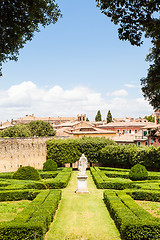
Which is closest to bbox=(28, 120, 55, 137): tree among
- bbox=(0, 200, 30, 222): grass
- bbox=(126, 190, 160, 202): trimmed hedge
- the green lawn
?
the green lawn

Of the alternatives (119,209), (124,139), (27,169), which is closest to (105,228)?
(119,209)

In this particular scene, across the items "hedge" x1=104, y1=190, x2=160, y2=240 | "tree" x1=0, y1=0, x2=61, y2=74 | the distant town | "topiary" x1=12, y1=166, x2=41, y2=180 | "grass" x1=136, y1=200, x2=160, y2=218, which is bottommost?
"grass" x1=136, y1=200, x2=160, y2=218

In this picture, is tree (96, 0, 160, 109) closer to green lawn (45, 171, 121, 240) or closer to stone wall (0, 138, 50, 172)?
green lawn (45, 171, 121, 240)

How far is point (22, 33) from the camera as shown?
25.2 ft

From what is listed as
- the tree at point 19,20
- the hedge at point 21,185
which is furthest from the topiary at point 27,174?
the tree at point 19,20

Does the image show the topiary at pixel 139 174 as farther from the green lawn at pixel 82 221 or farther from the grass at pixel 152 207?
the green lawn at pixel 82 221

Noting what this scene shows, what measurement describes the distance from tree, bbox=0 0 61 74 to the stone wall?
78.1 ft

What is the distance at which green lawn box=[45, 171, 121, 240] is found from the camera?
9602 millimetres

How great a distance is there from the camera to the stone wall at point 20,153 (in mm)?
30203

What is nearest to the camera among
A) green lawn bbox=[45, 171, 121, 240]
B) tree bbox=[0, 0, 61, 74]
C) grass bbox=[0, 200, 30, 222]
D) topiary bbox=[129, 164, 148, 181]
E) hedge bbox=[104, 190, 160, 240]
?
tree bbox=[0, 0, 61, 74]

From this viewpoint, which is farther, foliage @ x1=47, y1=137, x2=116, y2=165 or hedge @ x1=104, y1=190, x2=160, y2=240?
foliage @ x1=47, y1=137, x2=116, y2=165

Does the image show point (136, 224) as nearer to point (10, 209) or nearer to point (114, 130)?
point (10, 209)

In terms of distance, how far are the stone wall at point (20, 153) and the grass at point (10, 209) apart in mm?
15708

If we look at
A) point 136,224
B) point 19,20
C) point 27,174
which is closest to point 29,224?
point 136,224
